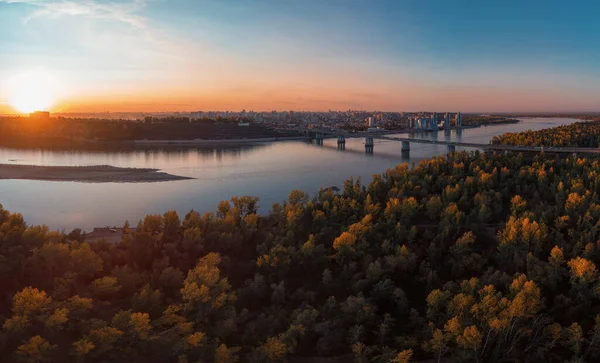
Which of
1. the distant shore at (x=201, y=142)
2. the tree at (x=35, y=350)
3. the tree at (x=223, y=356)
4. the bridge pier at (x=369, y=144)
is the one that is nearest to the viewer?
the tree at (x=35, y=350)

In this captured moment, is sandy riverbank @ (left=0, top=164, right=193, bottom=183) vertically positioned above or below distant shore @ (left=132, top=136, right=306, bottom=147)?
below

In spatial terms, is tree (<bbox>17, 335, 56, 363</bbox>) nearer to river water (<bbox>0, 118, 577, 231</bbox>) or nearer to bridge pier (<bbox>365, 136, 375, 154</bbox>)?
river water (<bbox>0, 118, 577, 231</bbox>)

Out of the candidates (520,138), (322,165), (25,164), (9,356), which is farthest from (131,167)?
(520,138)

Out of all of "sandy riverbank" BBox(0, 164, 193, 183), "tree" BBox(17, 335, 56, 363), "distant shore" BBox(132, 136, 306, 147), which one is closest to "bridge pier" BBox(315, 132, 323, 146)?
"distant shore" BBox(132, 136, 306, 147)

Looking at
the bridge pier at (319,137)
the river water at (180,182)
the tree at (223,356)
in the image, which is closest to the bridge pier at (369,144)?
the river water at (180,182)

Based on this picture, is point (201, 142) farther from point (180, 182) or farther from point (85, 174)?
point (180, 182)

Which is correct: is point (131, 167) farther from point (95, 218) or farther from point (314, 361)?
point (314, 361)

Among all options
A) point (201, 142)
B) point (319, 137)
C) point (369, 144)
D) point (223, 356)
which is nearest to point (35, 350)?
point (223, 356)

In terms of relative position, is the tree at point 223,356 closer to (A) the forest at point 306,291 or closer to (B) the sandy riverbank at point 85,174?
(A) the forest at point 306,291

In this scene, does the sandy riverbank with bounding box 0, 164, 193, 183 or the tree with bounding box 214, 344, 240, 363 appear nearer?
the tree with bounding box 214, 344, 240, 363
